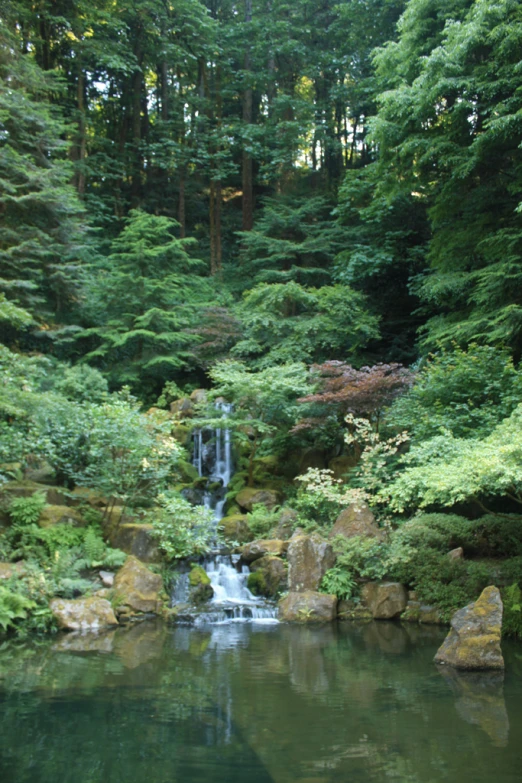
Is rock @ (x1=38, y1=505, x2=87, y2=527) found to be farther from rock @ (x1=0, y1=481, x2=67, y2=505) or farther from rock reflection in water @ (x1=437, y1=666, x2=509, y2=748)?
rock reflection in water @ (x1=437, y1=666, x2=509, y2=748)

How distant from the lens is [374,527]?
11.3m

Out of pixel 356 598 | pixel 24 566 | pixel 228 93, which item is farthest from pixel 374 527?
pixel 228 93

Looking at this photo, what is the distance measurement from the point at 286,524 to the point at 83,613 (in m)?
4.46

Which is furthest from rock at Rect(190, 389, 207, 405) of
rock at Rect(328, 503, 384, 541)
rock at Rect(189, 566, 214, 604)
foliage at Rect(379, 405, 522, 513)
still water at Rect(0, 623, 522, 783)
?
still water at Rect(0, 623, 522, 783)

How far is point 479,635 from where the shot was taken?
7.25 metres

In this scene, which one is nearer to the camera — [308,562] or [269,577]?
[308,562]

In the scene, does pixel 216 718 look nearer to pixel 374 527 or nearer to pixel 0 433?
pixel 374 527

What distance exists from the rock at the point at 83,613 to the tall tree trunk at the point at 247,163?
17744 millimetres

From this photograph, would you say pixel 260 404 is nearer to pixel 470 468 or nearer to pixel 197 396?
pixel 197 396

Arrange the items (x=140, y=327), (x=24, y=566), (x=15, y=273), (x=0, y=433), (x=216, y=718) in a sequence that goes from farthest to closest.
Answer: (x=140, y=327), (x=15, y=273), (x=0, y=433), (x=24, y=566), (x=216, y=718)

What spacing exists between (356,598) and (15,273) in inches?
461

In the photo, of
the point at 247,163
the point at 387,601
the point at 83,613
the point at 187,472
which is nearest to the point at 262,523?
the point at 187,472

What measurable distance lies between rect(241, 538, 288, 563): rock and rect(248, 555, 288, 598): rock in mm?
220

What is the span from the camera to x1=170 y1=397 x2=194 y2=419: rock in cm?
1715
